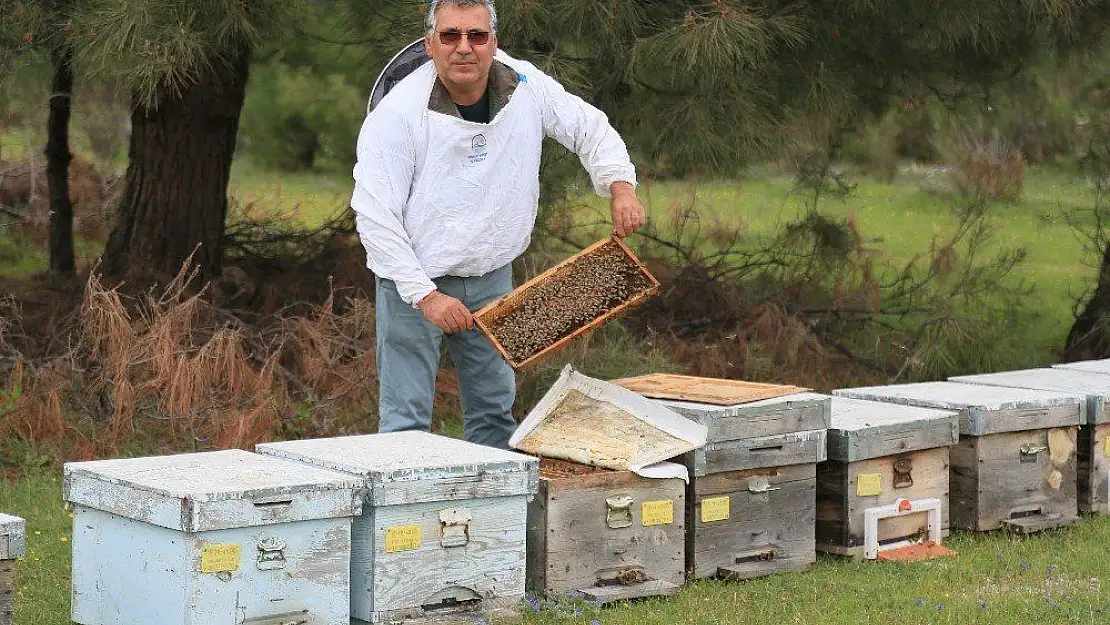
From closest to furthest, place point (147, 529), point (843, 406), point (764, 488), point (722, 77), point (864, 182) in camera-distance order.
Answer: point (147, 529)
point (764, 488)
point (843, 406)
point (722, 77)
point (864, 182)

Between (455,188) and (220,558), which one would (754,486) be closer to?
(455,188)

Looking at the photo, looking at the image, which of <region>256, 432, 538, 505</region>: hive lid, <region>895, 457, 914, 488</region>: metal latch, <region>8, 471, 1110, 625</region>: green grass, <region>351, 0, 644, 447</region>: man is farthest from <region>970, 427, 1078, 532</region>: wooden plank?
<region>256, 432, 538, 505</region>: hive lid

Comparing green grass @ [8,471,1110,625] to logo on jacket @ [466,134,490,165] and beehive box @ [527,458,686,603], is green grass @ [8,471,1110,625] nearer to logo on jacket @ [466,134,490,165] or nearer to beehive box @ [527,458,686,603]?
beehive box @ [527,458,686,603]

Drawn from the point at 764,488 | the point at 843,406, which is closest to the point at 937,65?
the point at 843,406

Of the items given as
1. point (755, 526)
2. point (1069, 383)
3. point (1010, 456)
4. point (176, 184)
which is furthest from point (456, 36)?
point (176, 184)

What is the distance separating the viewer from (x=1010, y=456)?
501 cm

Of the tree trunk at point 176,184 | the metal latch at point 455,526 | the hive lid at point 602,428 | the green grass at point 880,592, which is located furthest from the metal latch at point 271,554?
the tree trunk at point 176,184

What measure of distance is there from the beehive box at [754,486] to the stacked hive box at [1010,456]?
0.69 metres

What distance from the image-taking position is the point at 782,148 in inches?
241

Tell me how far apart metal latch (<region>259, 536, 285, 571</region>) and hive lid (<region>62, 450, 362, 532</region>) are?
52 millimetres

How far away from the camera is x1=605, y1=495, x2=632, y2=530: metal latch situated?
407 centimetres

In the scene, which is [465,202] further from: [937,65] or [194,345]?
[937,65]

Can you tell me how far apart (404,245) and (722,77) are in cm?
221

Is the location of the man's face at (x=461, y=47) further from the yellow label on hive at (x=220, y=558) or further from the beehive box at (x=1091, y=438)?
the beehive box at (x=1091, y=438)
